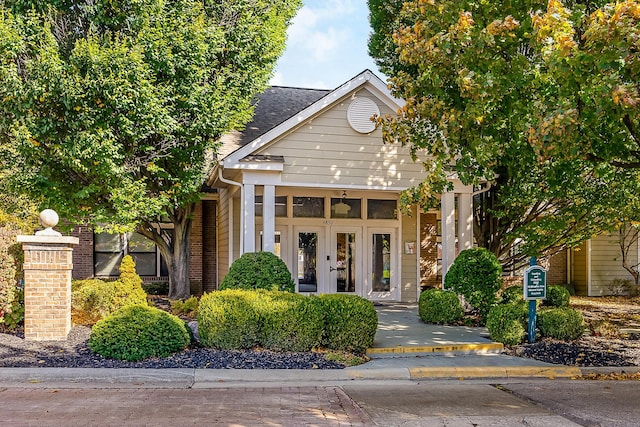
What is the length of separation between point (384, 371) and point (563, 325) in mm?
4002

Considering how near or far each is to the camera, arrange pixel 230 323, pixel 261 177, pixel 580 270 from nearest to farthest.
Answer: pixel 230 323 → pixel 261 177 → pixel 580 270

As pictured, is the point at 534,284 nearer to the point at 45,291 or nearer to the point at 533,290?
the point at 533,290

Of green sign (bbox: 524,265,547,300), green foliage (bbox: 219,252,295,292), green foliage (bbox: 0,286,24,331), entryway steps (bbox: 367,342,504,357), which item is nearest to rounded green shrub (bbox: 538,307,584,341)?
green sign (bbox: 524,265,547,300)

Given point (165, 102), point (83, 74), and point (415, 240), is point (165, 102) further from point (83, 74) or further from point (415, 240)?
point (415, 240)

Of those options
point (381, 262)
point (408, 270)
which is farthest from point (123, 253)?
point (408, 270)

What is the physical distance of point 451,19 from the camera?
8.27 m

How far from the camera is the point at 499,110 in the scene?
8828mm

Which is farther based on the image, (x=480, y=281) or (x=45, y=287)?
(x=480, y=281)

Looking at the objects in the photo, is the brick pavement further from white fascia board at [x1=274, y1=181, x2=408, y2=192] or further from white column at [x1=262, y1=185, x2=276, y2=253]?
white fascia board at [x1=274, y1=181, x2=408, y2=192]

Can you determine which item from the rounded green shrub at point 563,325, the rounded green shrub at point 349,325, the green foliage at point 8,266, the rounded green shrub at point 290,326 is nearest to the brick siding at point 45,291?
the green foliage at point 8,266

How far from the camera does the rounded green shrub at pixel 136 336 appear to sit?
7449mm

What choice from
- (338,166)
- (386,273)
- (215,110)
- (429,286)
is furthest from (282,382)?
(429,286)

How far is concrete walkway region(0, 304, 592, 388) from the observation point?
6.77 meters

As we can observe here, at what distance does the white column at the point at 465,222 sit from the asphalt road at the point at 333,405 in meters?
5.51
